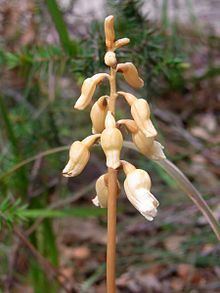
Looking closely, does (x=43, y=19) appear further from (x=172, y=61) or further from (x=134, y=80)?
(x=134, y=80)

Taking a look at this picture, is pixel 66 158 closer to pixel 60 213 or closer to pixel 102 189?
pixel 60 213

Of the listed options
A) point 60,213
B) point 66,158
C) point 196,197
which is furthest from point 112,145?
point 66,158

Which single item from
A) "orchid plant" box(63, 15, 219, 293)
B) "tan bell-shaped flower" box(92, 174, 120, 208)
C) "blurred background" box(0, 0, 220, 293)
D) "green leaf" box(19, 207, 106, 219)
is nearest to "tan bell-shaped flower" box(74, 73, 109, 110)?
"orchid plant" box(63, 15, 219, 293)

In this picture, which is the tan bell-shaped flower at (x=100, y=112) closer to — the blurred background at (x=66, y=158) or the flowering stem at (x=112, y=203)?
the flowering stem at (x=112, y=203)

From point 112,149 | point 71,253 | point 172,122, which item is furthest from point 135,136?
point 71,253

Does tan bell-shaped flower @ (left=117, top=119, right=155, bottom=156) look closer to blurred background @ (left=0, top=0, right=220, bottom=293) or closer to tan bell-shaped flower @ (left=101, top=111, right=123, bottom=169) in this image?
tan bell-shaped flower @ (left=101, top=111, right=123, bottom=169)
